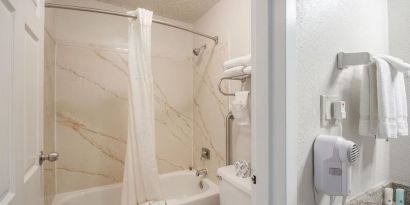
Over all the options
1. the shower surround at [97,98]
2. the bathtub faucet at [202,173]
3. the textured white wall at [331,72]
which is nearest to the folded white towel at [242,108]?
the textured white wall at [331,72]

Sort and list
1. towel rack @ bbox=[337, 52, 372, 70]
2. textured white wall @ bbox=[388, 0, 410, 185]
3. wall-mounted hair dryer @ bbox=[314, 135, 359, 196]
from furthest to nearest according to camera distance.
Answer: textured white wall @ bbox=[388, 0, 410, 185] < towel rack @ bbox=[337, 52, 372, 70] < wall-mounted hair dryer @ bbox=[314, 135, 359, 196]

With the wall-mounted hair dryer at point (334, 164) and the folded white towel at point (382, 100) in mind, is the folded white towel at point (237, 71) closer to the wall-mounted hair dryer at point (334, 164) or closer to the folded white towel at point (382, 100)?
the folded white towel at point (382, 100)

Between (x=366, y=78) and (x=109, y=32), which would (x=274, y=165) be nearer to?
(x=366, y=78)

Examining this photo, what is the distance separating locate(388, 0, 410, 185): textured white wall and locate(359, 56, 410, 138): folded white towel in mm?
347

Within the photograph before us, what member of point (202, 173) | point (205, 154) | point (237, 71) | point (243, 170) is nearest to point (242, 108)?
point (237, 71)

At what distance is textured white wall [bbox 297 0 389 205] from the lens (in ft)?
2.46

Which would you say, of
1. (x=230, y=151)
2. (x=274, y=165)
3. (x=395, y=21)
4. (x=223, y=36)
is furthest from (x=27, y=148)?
(x=395, y=21)

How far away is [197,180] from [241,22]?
175cm

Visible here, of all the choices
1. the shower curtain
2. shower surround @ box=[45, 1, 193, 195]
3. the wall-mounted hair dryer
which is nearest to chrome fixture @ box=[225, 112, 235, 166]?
the shower curtain

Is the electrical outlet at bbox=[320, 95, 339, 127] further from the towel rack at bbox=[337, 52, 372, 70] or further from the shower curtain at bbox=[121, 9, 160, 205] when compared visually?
the shower curtain at bbox=[121, 9, 160, 205]

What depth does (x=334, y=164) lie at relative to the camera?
0.73m

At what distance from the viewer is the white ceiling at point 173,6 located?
211 centimetres

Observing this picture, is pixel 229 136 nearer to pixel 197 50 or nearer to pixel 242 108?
pixel 242 108

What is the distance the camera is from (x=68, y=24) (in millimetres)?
1987
